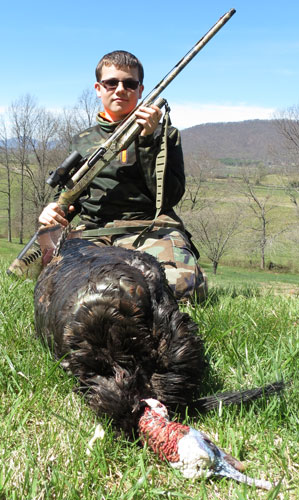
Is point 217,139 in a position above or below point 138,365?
above

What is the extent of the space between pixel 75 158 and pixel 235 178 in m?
72.1

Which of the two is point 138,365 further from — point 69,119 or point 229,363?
point 69,119

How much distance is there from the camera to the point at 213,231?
56312 mm

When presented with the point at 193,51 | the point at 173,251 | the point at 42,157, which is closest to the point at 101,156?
the point at 173,251

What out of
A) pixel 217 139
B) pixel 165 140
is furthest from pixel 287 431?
pixel 217 139

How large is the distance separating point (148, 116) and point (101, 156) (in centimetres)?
60

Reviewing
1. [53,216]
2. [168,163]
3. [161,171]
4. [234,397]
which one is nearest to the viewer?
[234,397]

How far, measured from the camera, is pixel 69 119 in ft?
157

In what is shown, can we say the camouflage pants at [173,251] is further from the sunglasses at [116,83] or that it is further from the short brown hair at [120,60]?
the short brown hair at [120,60]

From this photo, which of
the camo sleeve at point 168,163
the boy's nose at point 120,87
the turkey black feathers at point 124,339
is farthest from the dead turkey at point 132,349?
the boy's nose at point 120,87

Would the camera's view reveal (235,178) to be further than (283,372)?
Yes

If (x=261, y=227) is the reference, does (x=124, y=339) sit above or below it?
above

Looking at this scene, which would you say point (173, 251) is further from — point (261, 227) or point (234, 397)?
point (261, 227)

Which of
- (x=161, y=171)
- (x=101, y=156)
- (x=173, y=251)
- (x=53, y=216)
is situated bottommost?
(x=173, y=251)
